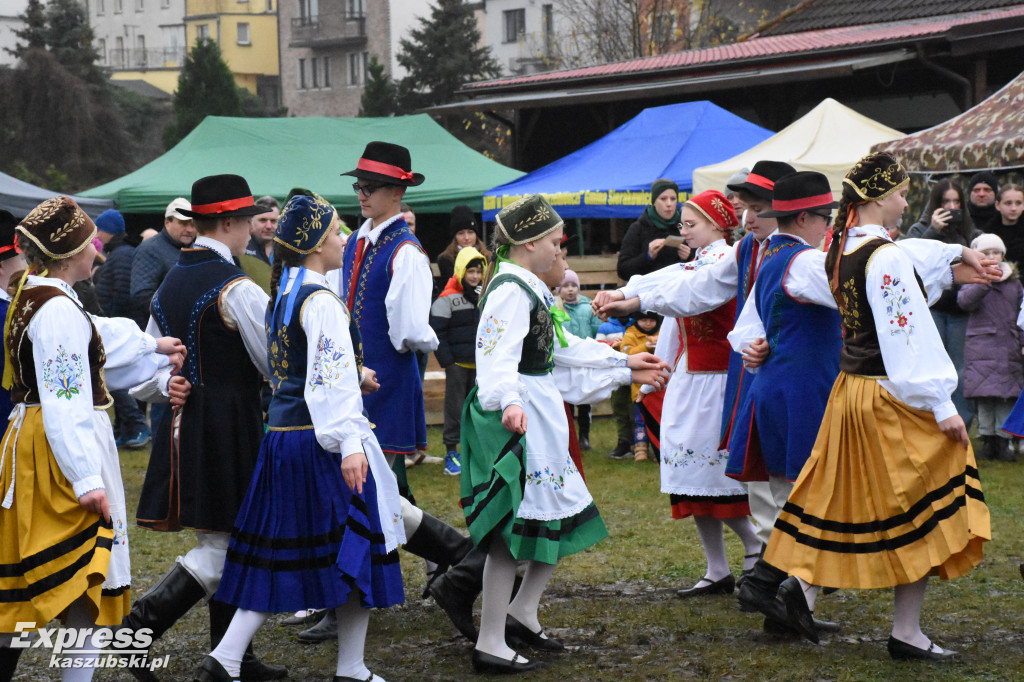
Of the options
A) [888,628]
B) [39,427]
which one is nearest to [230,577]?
[39,427]

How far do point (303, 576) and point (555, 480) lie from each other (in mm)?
1010

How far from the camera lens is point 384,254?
521 centimetres

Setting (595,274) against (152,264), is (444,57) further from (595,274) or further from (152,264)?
(152,264)

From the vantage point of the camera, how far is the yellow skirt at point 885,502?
161 inches

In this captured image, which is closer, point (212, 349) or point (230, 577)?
point (230, 577)

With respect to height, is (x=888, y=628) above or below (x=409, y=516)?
below

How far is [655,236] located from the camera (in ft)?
32.3

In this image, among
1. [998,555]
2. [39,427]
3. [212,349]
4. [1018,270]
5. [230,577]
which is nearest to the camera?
[39,427]

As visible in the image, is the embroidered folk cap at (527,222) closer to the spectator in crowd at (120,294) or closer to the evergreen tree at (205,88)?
the spectator in crowd at (120,294)

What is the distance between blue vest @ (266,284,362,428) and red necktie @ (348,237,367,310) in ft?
4.42

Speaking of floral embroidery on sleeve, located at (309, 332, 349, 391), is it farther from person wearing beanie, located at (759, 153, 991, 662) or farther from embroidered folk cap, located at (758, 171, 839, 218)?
embroidered folk cap, located at (758, 171, 839, 218)

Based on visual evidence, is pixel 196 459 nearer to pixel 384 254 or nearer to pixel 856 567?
pixel 384 254

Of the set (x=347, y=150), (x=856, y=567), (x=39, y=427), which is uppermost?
(x=347, y=150)

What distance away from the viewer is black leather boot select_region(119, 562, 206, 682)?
405 centimetres
